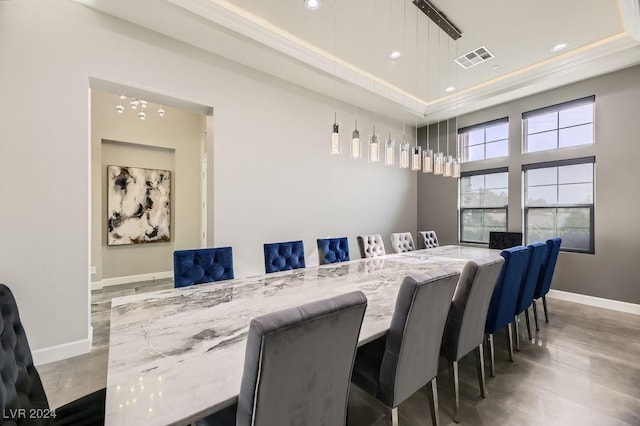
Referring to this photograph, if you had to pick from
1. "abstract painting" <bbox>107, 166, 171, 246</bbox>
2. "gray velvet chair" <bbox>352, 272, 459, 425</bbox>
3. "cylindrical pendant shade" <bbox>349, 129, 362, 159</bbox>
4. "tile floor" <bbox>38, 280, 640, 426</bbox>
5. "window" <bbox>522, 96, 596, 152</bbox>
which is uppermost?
"window" <bbox>522, 96, 596, 152</bbox>

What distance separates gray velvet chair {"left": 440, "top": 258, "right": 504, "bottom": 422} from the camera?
5.40ft

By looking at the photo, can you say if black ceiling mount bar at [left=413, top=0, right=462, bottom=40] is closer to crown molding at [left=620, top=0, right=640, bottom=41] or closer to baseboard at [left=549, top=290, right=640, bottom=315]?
crown molding at [left=620, top=0, right=640, bottom=41]

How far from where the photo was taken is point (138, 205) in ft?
16.8

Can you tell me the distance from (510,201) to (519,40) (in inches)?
100.0

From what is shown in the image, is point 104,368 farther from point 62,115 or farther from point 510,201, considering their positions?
point 510,201

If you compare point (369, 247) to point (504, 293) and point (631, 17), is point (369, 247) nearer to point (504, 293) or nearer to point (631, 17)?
point (504, 293)

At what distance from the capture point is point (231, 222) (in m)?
3.48

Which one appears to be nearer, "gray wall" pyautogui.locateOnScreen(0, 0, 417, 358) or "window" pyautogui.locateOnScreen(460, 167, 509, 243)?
"gray wall" pyautogui.locateOnScreen(0, 0, 417, 358)

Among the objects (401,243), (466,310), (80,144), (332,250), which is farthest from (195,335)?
(401,243)

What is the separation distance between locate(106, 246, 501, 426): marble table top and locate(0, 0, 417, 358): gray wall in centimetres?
145

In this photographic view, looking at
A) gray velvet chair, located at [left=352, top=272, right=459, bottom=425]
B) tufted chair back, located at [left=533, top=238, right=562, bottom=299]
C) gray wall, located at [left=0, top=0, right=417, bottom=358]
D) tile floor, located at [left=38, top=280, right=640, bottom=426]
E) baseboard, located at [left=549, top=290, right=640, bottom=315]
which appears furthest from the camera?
baseboard, located at [left=549, top=290, right=640, bottom=315]

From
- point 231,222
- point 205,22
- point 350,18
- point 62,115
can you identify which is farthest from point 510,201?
point 62,115

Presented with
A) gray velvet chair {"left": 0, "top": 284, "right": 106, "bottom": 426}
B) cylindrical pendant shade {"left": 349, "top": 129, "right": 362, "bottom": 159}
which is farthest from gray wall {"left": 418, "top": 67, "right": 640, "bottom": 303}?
gray velvet chair {"left": 0, "top": 284, "right": 106, "bottom": 426}

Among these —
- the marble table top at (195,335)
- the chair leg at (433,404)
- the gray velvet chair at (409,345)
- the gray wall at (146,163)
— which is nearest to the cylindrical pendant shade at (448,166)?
the marble table top at (195,335)
